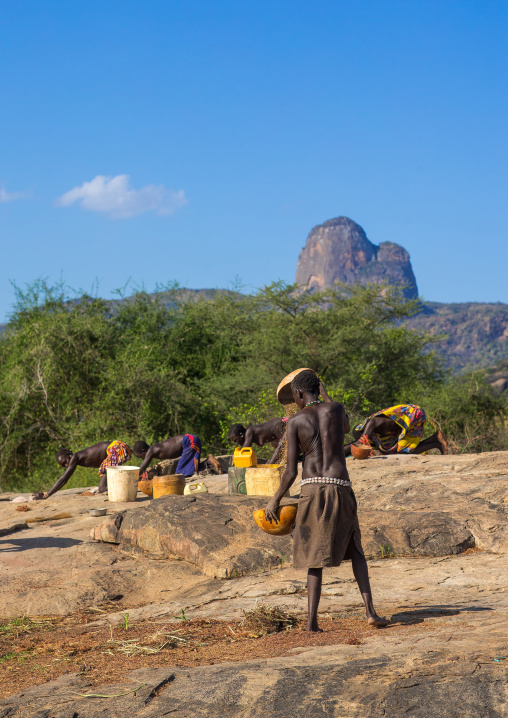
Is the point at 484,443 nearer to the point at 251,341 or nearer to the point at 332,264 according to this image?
the point at 251,341

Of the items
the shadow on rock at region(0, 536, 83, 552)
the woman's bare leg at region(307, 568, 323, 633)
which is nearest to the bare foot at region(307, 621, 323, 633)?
the woman's bare leg at region(307, 568, 323, 633)

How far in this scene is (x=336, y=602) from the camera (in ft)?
16.5

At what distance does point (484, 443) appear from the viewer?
16797 millimetres

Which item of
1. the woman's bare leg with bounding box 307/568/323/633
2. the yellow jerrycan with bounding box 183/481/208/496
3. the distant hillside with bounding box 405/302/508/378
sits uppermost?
the distant hillside with bounding box 405/302/508/378

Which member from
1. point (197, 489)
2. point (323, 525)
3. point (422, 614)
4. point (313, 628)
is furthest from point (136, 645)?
point (197, 489)

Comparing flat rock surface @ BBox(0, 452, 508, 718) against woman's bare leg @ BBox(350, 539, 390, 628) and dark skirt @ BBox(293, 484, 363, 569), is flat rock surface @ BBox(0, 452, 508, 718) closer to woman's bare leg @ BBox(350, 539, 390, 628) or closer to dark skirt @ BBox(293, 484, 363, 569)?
woman's bare leg @ BBox(350, 539, 390, 628)

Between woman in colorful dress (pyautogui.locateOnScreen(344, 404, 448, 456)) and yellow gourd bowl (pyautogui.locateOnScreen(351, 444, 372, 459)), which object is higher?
woman in colorful dress (pyautogui.locateOnScreen(344, 404, 448, 456))

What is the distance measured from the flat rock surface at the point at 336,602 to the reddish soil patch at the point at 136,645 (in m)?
0.16

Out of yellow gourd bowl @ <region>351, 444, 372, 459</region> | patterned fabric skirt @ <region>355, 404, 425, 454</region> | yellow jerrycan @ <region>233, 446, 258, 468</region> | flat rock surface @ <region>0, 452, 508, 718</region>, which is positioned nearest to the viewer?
flat rock surface @ <region>0, 452, 508, 718</region>

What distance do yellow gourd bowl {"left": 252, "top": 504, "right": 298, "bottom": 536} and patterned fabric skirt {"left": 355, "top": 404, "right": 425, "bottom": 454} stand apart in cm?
580

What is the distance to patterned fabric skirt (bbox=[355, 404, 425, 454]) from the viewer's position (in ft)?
33.1

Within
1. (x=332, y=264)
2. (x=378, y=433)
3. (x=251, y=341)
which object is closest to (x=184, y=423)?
(x=251, y=341)

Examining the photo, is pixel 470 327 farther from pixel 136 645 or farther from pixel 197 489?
pixel 136 645

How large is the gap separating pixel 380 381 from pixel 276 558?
12099 millimetres
